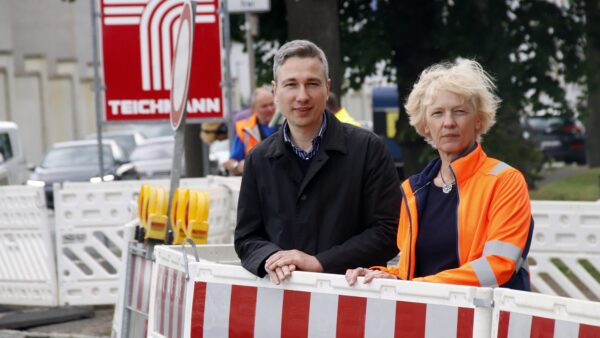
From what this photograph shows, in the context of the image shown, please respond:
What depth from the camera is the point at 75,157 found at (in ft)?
93.9

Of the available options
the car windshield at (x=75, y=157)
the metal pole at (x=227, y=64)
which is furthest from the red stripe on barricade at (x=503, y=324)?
the car windshield at (x=75, y=157)

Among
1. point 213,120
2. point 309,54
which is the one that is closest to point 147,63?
point 213,120

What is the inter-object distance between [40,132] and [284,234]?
46392mm

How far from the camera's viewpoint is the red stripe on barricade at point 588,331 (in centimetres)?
359

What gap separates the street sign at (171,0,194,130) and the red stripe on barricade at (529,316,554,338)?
14.8 ft

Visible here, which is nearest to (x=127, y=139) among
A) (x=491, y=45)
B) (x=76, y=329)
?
(x=491, y=45)

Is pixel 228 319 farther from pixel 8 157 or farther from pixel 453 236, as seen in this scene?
pixel 8 157

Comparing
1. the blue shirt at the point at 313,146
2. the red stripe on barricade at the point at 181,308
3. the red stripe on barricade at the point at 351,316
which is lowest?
the red stripe on barricade at the point at 181,308

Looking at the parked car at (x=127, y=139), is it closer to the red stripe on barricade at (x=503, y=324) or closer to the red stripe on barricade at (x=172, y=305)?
the red stripe on barricade at (x=172, y=305)

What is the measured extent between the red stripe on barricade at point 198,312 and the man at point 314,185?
0.23 metres

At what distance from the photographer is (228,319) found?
15.1 ft

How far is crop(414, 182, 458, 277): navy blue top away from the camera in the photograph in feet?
14.3

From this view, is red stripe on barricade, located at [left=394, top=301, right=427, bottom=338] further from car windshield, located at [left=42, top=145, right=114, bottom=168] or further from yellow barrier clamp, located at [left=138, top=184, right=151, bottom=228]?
car windshield, located at [left=42, top=145, right=114, bottom=168]

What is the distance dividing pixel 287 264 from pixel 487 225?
700 mm
